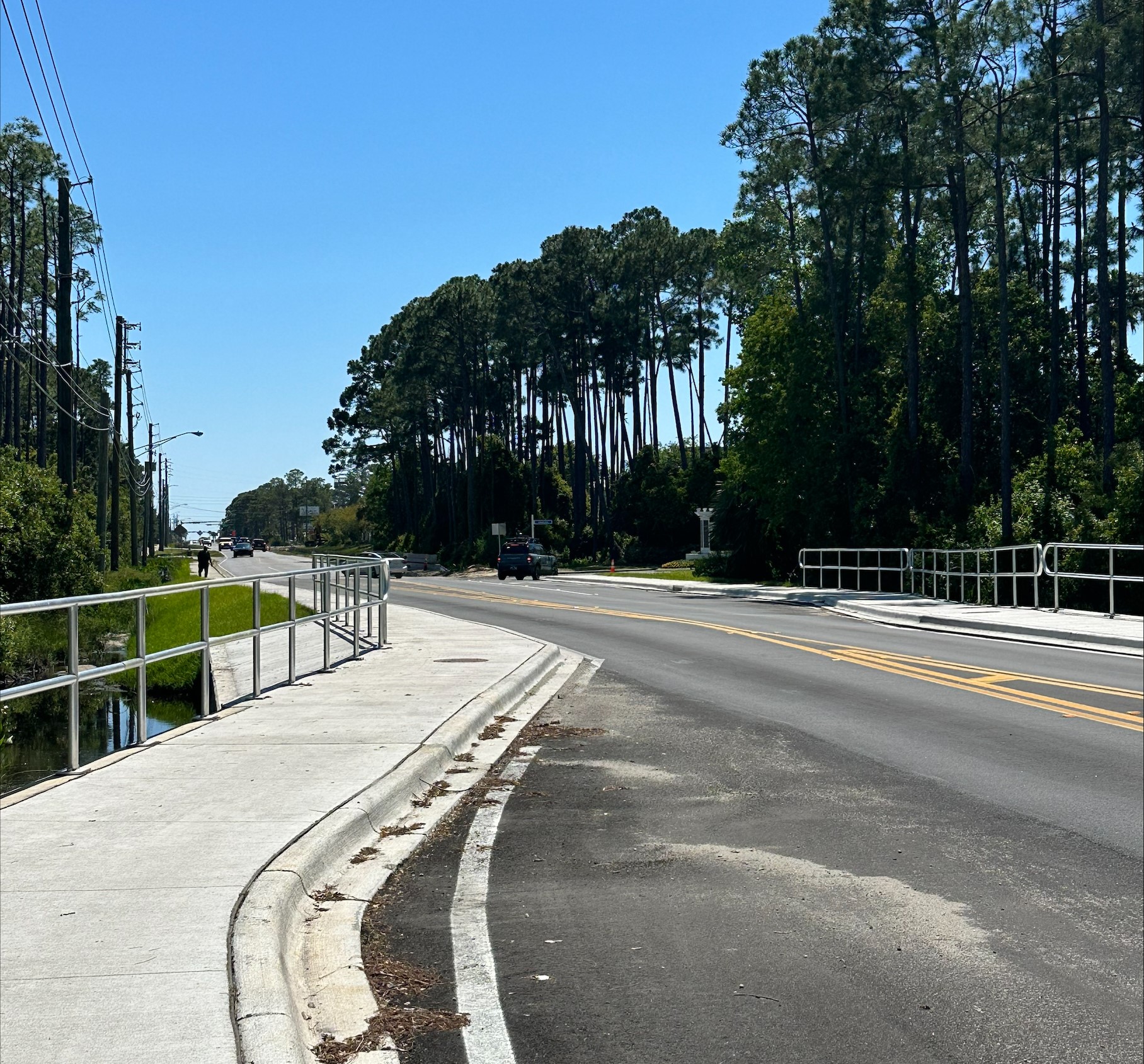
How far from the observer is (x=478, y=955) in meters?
5.78

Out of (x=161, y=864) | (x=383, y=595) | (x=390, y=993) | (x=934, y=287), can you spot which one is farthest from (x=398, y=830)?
(x=934, y=287)

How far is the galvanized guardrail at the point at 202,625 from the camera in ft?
30.1

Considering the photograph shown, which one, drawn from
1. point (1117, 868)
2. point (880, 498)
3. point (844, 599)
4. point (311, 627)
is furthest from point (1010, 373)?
point (1117, 868)

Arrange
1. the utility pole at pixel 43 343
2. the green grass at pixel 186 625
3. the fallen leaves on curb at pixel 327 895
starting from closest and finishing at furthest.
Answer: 1. the fallen leaves on curb at pixel 327 895
2. the green grass at pixel 186 625
3. the utility pole at pixel 43 343

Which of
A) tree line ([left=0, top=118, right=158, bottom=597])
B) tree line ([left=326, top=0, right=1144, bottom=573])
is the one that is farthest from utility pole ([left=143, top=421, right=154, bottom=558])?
tree line ([left=326, top=0, right=1144, bottom=573])

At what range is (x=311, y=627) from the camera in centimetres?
2075

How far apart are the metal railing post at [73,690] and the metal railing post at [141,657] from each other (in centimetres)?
96

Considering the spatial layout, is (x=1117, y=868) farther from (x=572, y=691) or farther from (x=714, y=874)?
(x=572, y=691)

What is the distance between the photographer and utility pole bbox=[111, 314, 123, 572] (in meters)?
55.6

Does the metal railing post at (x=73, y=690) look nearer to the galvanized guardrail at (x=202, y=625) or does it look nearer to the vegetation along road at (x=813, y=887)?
the galvanized guardrail at (x=202, y=625)

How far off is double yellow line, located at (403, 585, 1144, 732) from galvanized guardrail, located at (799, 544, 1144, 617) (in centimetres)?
619

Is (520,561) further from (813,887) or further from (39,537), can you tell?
(813,887)

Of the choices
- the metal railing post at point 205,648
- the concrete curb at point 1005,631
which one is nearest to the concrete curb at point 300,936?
the metal railing post at point 205,648

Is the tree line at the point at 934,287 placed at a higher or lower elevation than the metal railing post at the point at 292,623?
higher
